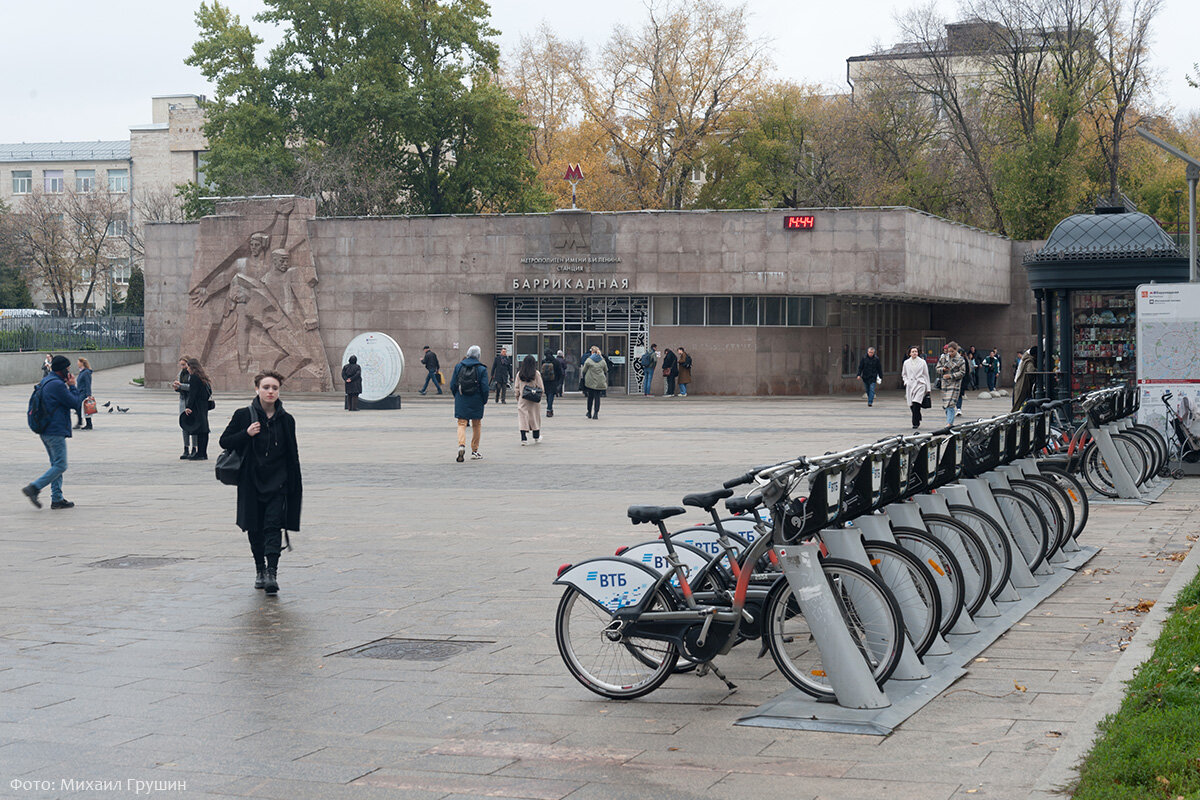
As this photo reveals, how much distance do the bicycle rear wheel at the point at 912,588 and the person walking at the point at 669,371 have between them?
3303cm

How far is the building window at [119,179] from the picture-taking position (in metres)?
97.2

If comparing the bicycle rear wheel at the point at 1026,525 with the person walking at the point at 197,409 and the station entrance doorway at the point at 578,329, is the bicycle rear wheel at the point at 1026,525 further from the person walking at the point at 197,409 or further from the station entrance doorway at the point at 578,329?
the station entrance doorway at the point at 578,329

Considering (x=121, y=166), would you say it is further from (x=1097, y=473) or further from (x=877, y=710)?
(x=877, y=710)

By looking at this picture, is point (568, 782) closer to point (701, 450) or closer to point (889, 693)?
point (889, 693)

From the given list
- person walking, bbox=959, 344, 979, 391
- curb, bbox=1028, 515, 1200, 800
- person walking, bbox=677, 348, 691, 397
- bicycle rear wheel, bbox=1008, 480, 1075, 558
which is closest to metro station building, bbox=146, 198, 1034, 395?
person walking, bbox=677, 348, 691, 397

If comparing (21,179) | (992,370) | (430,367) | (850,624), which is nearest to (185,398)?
(850,624)

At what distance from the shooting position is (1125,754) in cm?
498

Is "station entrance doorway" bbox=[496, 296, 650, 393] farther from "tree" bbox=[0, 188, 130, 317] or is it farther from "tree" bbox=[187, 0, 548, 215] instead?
"tree" bbox=[0, 188, 130, 317]

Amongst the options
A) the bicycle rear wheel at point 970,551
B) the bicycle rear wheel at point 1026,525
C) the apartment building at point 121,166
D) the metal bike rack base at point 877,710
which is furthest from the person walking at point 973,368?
the apartment building at point 121,166

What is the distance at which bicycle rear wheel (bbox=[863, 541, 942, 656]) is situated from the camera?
6.80m

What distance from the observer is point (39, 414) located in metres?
14.6

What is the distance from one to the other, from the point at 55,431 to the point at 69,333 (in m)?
43.1

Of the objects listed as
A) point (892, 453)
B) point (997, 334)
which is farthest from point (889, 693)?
point (997, 334)

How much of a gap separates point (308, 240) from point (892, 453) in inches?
1489
